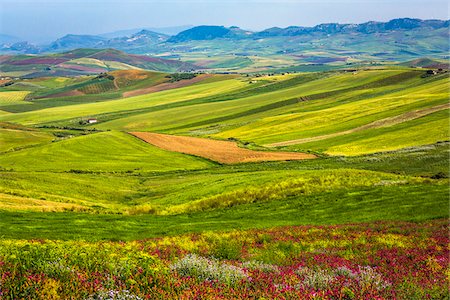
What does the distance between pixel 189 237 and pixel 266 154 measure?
63.8m

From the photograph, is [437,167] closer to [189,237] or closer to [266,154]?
[266,154]

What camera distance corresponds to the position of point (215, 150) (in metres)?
93.1

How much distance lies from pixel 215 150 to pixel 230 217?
191 feet

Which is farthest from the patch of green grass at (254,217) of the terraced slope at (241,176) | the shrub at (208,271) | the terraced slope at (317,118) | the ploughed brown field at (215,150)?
the terraced slope at (317,118)

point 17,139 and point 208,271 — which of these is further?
point 17,139

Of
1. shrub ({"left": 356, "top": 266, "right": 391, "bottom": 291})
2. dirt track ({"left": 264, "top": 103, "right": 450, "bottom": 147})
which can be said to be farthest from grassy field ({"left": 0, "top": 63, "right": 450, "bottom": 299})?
dirt track ({"left": 264, "top": 103, "right": 450, "bottom": 147})

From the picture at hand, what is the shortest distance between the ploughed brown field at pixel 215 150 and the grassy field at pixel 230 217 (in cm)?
112

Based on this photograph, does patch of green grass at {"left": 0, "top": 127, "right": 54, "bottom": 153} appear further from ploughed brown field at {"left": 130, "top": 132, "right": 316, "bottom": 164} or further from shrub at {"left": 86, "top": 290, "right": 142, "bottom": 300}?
shrub at {"left": 86, "top": 290, "right": 142, "bottom": 300}

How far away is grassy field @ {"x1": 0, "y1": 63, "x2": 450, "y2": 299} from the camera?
12852 mm

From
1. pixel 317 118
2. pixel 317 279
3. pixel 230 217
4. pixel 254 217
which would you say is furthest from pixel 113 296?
pixel 317 118

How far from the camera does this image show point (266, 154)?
87500mm

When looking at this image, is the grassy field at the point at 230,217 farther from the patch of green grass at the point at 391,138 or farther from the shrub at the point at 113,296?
the patch of green grass at the point at 391,138

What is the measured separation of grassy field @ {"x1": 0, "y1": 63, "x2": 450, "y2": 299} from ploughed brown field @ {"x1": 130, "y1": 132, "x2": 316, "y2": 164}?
1.12 meters

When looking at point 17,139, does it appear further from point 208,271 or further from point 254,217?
point 208,271
